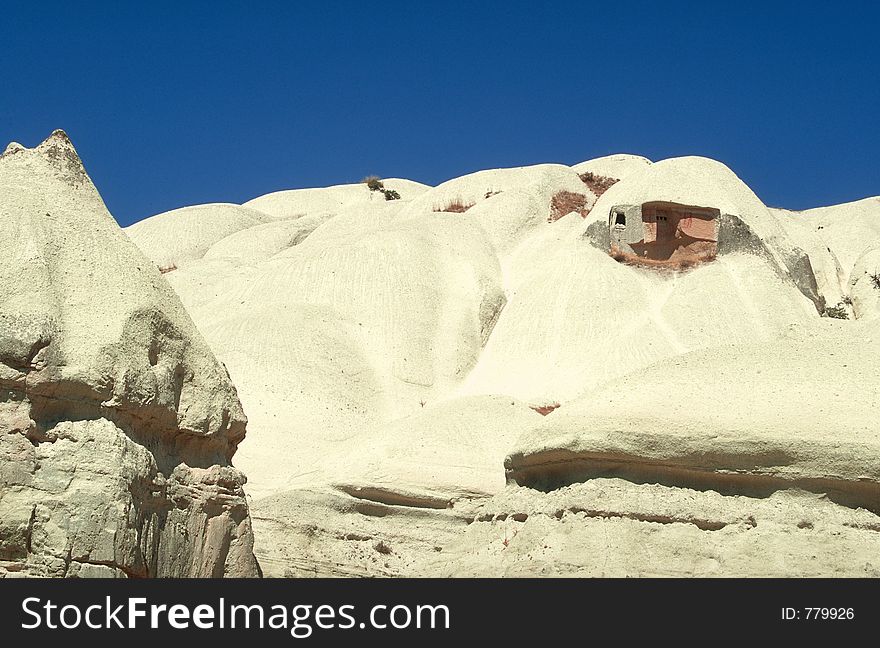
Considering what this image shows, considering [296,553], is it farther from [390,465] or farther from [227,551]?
[227,551]

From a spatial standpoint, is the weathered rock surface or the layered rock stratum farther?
the weathered rock surface

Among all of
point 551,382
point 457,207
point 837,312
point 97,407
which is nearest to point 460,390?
point 551,382

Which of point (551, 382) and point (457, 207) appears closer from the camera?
point (551, 382)

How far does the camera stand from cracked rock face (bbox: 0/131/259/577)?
12.1 metres

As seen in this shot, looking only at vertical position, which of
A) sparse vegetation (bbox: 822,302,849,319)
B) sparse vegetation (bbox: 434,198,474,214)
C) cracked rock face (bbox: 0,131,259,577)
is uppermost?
sparse vegetation (bbox: 434,198,474,214)

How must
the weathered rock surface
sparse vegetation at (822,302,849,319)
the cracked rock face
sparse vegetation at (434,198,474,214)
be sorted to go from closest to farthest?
the cracked rock face, the weathered rock surface, sparse vegetation at (822,302,849,319), sparse vegetation at (434,198,474,214)

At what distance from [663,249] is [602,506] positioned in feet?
90.2

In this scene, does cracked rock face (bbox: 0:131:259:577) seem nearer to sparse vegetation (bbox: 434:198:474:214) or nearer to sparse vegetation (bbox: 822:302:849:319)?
sparse vegetation (bbox: 822:302:849:319)

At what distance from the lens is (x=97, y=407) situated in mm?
12758

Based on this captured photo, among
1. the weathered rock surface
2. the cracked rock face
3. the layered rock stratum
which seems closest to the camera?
the cracked rock face

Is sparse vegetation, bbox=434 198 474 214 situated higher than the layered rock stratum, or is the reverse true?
sparse vegetation, bbox=434 198 474 214

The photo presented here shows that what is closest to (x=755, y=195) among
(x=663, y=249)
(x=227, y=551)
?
(x=663, y=249)

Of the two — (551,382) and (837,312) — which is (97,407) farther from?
(837,312)

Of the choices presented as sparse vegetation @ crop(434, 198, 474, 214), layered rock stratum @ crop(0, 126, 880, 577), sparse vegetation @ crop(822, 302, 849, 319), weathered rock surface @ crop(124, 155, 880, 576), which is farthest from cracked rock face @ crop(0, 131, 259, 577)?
sparse vegetation @ crop(434, 198, 474, 214)
